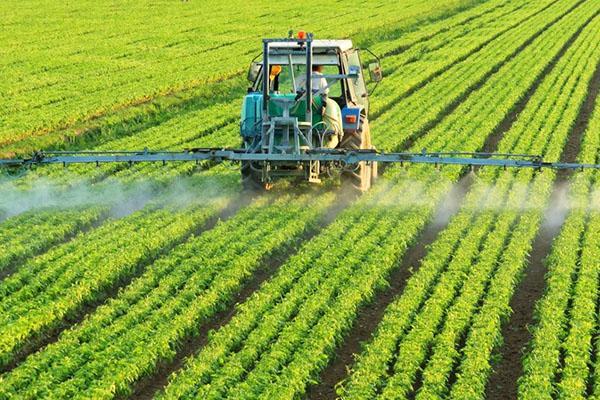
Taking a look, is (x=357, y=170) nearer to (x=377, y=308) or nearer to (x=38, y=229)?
(x=377, y=308)

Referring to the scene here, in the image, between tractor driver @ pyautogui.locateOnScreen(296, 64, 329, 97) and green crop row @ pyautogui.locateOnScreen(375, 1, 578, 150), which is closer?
tractor driver @ pyautogui.locateOnScreen(296, 64, 329, 97)

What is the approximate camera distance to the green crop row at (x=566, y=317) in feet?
31.7

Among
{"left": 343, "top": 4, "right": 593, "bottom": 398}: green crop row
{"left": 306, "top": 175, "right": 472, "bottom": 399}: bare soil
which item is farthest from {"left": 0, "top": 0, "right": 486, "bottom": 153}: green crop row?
{"left": 343, "top": 4, "right": 593, "bottom": 398}: green crop row

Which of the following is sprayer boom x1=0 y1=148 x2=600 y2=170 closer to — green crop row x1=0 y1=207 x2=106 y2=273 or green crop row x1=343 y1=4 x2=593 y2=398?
green crop row x1=0 y1=207 x2=106 y2=273

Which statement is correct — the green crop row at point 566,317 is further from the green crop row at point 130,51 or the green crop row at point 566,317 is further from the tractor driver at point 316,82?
the green crop row at point 130,51

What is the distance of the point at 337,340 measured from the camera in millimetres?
10898

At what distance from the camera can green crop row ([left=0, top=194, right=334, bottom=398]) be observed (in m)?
9.62

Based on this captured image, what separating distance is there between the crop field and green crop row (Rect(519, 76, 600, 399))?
0.10ft

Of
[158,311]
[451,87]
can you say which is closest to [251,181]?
[158,311]

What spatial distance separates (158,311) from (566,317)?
16.0 ft

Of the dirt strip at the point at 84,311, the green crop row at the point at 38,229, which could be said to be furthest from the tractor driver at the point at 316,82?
the green crop row at the point at 38,229

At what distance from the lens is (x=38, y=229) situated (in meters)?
14.8

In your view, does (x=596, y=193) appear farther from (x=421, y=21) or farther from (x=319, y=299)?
(x=421, y=21)

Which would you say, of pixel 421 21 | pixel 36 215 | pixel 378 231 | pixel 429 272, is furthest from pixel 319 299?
pixel 421 21
